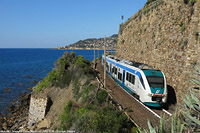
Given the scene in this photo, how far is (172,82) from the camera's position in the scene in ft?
46.7

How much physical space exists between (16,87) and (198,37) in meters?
38.9

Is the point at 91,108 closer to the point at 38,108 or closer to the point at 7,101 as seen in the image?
the point at 38,108

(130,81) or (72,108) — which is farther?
(130,81)

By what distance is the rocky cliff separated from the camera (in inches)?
484

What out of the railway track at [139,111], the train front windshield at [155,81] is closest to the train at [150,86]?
the train front windshield at [155,81]

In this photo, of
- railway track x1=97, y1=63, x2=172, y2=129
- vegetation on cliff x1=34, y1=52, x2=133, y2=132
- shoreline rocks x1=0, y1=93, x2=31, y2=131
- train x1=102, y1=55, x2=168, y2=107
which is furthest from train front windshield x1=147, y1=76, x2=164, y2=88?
shoreline rocks x1=0, y1=93, x2=31, y2=131

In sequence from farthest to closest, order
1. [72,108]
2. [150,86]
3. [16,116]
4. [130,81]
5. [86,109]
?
1. [16,116]
2. [130,81]
3. [72,108]
4. [150,86]
5. [86,109]

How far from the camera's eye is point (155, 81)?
1257cm

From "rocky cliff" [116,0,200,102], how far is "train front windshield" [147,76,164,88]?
5.76ft

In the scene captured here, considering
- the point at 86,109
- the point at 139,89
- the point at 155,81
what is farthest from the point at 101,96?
the point at 155,81

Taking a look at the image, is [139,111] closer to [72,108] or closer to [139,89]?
[139,89]

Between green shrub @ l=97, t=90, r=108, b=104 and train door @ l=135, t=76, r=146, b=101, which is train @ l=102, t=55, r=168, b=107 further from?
green shrub @ l=97, t=90, r=108, b=104

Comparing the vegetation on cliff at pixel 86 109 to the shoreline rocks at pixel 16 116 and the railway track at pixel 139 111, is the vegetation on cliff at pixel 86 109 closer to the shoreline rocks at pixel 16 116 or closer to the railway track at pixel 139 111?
the railway track at pixel 139 111

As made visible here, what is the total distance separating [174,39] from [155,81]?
194 inches
